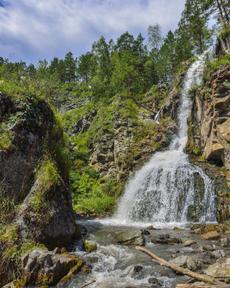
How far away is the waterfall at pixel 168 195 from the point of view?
24969 mm

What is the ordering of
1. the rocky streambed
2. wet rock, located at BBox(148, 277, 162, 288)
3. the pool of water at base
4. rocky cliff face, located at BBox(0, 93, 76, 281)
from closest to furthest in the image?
1. wet rock, located at BBox(148, 277, 162, 288)
2. the pool of water at base
3. the rocky streambed
4. rocky cliff face, located at BBox(0, 93, 76, 281)

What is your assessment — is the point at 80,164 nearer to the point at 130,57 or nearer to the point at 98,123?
the point at 98,123

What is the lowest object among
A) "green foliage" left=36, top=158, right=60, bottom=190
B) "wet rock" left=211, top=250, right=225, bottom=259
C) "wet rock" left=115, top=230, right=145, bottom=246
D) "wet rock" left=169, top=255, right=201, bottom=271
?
"wet rock" left=211, top=250, right=225, bottom=259

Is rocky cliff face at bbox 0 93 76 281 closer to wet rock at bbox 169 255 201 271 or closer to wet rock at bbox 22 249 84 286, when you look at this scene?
wet rock at bbox 22 249 84 286

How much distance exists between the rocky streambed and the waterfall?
3237mm

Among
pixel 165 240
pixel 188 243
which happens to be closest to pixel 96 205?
pixel 165 240

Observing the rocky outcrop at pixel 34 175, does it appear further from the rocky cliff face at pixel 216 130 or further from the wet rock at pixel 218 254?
the rocky cliff face at pixel 216 130

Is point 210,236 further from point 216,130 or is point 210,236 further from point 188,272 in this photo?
point 216,130

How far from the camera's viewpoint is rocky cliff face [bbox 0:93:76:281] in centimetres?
1305

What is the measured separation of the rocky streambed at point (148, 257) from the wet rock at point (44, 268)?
51cm

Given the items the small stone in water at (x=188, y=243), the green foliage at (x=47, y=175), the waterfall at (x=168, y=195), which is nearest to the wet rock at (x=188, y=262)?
the small stone in water at (x=188, y=243)

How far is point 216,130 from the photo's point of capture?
29.8 m

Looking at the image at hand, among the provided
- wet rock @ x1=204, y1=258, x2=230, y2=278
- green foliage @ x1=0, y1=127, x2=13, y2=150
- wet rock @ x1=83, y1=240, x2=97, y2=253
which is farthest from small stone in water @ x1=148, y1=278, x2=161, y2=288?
green foliage @ x1=0, y1=127, x2=13, y2=150

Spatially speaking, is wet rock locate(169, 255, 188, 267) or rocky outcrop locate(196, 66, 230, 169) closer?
wet rock locate(169, 255, 188, 267)
